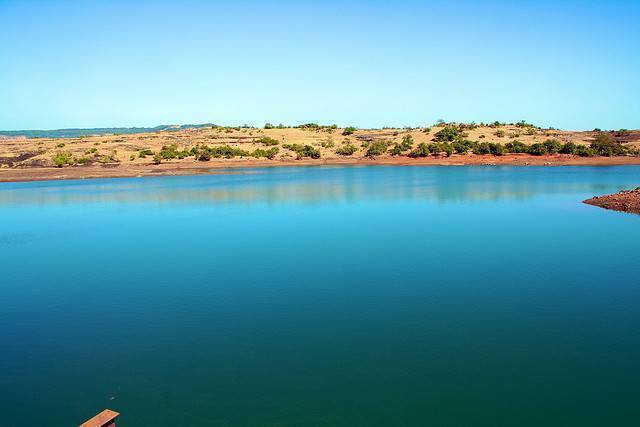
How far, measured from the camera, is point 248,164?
55.6m

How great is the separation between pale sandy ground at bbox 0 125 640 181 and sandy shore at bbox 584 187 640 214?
26.2 m

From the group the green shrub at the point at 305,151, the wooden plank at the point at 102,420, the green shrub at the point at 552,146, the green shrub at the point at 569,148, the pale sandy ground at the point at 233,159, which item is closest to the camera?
the wooden plank at the point at 102,420

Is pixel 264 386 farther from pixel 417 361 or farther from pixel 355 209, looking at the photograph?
pixel 355 209

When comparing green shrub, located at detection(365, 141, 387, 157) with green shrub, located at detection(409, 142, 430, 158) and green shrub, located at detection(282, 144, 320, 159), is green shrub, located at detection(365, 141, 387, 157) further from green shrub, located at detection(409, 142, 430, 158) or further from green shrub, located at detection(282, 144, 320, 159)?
green shrub, located at detection(282, 144, 320, 159)

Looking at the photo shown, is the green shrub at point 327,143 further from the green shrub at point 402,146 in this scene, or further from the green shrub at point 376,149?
the green shrub at point 402,146

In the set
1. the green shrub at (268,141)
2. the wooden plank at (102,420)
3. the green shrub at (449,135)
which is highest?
the green shrub at (449,135)

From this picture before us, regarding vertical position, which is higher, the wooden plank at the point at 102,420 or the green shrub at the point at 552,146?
the green shrub at the point at 552,146

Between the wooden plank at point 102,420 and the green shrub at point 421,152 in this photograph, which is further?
the green shrub at point 421,152

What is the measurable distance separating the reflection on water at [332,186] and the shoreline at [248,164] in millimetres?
3416

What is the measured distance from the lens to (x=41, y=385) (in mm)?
8930

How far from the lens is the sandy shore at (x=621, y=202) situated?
24.4 meters

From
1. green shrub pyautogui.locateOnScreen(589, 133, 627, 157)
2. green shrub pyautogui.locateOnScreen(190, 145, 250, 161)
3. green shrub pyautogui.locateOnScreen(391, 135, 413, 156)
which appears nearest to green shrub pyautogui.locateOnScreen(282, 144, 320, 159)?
green shrub pyautogui.locateOnScreen(190, 145, 250, 161)

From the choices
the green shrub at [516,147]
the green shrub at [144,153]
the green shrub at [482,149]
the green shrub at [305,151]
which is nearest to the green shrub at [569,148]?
the green shrub at [516,147]

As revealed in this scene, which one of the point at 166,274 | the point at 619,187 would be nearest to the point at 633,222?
the point at 619,187
